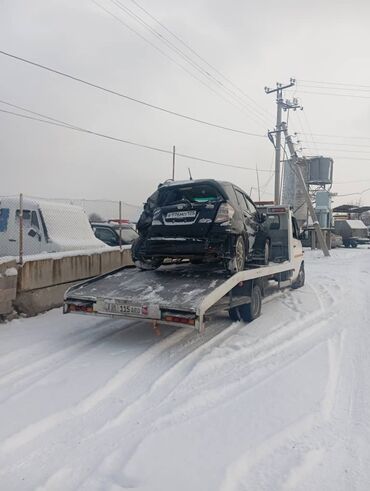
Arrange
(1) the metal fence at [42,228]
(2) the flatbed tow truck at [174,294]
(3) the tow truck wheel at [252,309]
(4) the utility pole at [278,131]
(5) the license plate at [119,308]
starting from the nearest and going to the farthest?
1. (2) the flatbed tow truck at [174,294]
2. (5) the license plate at [119,308]
3. (3) the tow truck wheel at [252,309]
4. (1) the metal fence at [42,228]
5. (4) the utility pole at [278,131]

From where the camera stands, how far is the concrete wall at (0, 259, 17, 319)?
6.79 m

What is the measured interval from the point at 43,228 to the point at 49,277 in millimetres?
2717

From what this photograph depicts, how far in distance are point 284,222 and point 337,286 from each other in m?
2.84

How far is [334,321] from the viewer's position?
738 centimetres

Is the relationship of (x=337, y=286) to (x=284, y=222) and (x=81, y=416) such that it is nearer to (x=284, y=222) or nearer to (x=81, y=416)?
(x=284, y=222)

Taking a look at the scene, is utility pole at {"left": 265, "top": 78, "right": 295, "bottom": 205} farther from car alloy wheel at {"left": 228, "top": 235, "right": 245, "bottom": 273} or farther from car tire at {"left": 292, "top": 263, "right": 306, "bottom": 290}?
car alloy wheel at {"left": 228, "top": 235, "right": 245, "bottom": 273}

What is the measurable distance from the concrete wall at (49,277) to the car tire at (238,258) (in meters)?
3.46

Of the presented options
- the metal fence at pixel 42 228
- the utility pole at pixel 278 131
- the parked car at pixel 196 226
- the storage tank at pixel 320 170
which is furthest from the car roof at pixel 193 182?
the storage tank at pixel 320 170

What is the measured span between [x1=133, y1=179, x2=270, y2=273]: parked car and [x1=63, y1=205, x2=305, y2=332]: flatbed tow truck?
0.30m

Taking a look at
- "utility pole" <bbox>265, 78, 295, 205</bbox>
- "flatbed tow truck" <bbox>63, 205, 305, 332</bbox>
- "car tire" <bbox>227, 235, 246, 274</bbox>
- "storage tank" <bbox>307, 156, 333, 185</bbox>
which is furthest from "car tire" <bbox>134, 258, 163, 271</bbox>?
"storage tank" <bbox>307, 156, 333, 185</bbox>

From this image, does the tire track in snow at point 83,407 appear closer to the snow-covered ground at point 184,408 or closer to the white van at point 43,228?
the snow-covered ground at point 184,408

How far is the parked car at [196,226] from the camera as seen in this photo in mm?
6574

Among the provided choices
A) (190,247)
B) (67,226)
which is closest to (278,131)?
(67,226)

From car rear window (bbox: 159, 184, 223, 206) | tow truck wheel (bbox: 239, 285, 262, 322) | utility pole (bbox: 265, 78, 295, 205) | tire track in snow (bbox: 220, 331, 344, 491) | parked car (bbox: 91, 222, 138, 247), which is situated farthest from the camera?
utility pole (bbox: 265, 78, 295, 205)
